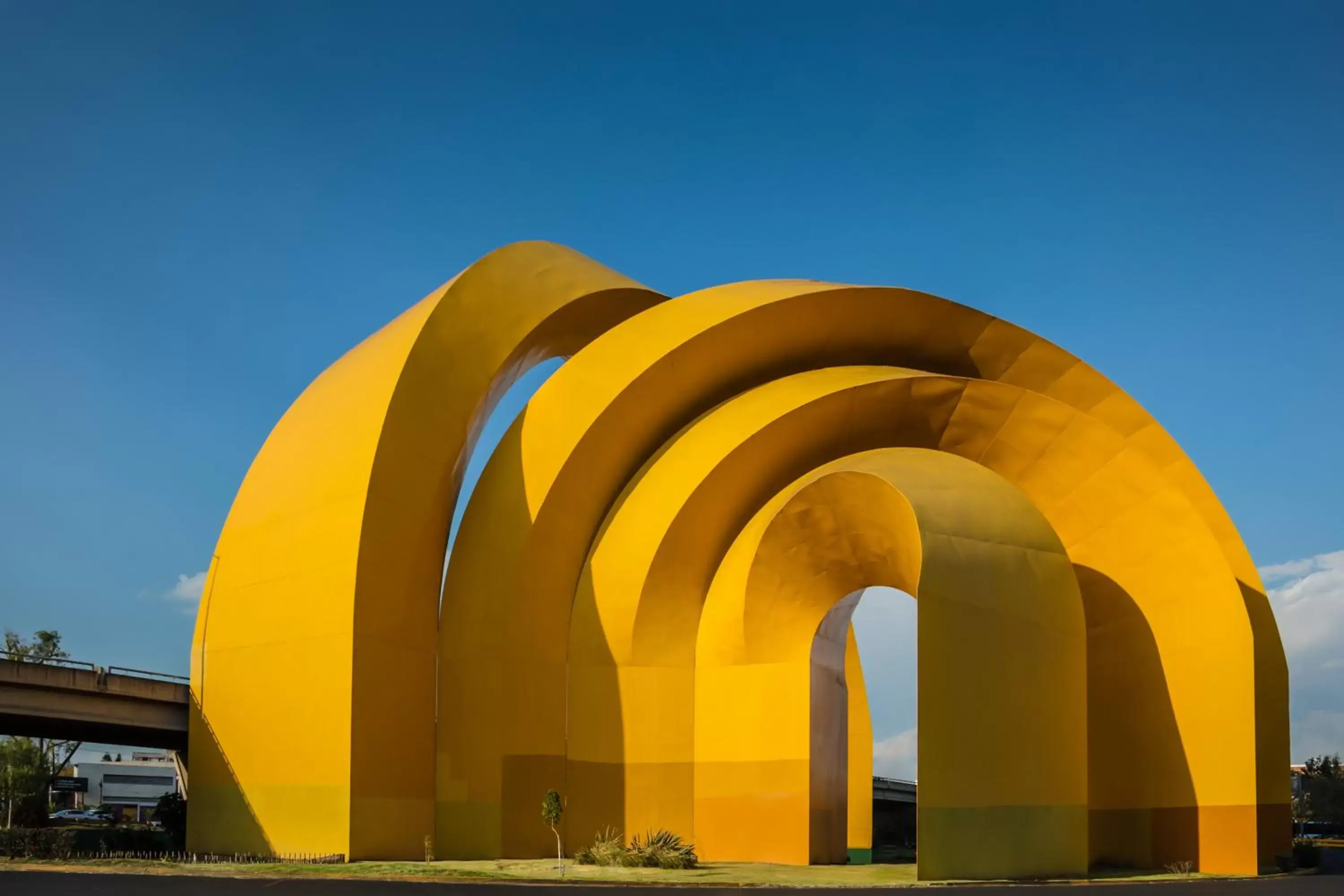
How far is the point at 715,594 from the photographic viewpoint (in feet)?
98.4

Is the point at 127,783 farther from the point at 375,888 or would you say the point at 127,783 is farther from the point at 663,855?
the point at 375,888

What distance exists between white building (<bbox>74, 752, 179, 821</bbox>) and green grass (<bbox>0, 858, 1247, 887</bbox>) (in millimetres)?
66216

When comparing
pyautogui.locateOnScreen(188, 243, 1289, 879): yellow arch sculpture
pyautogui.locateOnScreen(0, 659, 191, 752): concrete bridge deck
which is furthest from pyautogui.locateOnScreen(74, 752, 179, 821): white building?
pyautogui.locateOnScreen(188, 243, 1289, 879): yellow arch sculpture

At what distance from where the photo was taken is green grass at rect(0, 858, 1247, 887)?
23.0 m

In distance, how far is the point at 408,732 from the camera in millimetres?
27281

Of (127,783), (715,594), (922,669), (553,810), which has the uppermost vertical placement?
(715,594)

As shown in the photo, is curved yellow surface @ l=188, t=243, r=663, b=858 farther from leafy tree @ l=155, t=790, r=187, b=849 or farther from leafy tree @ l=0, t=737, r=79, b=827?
leafy tree @ l=0, t=737, r=79, b=827

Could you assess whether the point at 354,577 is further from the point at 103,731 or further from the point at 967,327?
the point at 967,327

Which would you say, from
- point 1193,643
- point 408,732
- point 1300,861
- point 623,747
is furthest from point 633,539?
point 1300,861

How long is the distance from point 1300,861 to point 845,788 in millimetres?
10596

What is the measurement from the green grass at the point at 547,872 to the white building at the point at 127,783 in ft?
217

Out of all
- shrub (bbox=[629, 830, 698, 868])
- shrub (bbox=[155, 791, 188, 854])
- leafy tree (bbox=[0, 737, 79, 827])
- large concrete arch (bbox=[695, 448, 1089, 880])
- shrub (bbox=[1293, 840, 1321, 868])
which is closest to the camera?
large concrete arch (bbox=[695, 448, 1089, 880])

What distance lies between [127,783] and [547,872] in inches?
2939

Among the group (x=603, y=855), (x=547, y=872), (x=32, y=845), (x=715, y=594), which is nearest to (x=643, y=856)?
(x=603, y=855)
